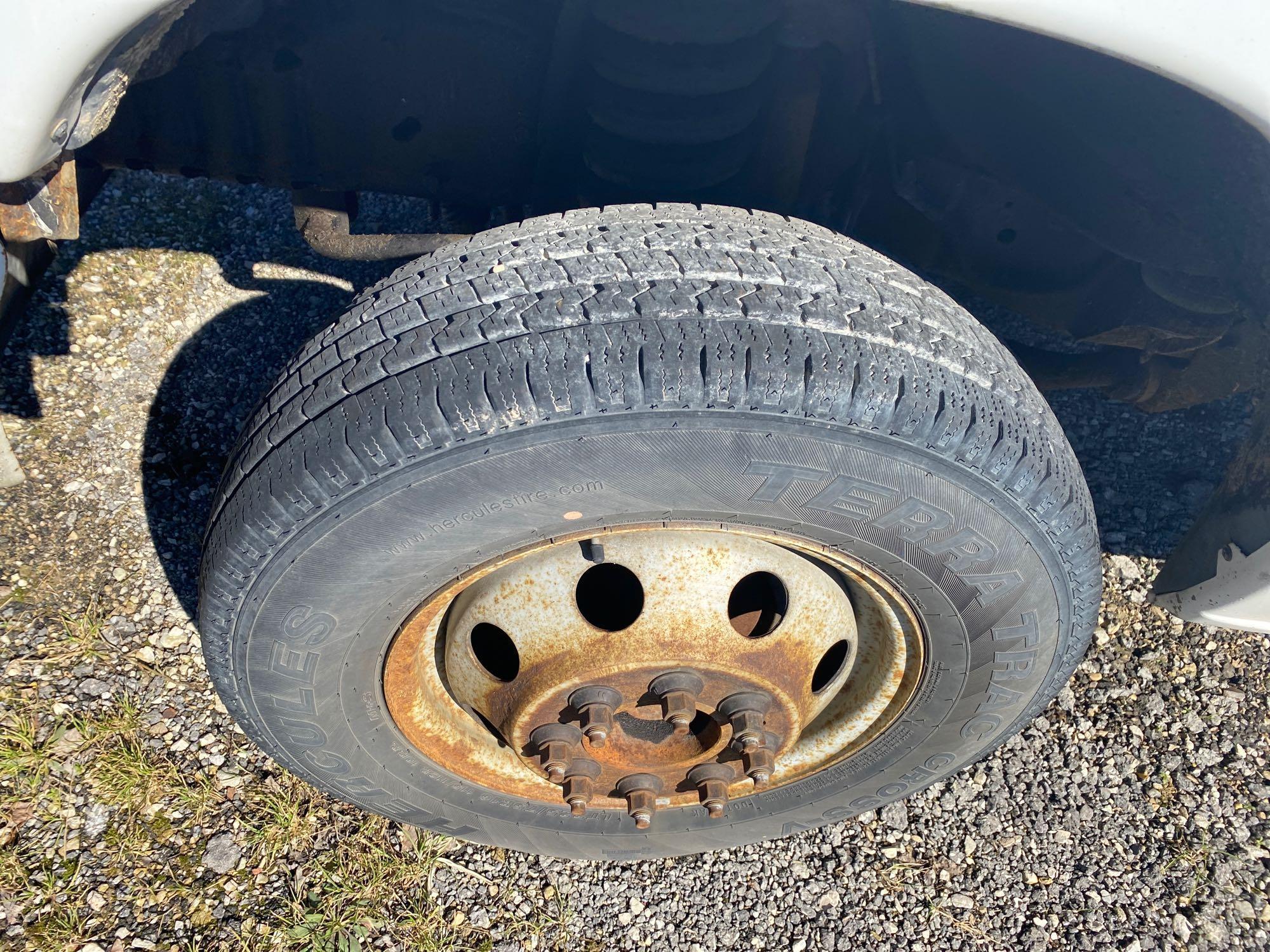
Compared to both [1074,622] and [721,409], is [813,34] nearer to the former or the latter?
[721,409]

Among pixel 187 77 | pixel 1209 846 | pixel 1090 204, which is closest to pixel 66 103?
pixel 187 77

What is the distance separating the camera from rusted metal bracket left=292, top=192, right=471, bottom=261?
2.34m

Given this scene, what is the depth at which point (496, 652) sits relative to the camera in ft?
6.49

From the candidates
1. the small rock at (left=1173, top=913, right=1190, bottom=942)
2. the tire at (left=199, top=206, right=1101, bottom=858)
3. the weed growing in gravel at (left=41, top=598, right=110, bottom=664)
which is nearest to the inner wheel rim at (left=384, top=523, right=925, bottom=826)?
the tire at (left=199, top=206, right=1101, bottom=858)

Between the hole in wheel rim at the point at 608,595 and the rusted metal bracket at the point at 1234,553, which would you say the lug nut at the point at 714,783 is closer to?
the hole in wheel rim at the point at 608,595

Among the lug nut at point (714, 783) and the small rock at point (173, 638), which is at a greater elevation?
the lug nut at point (714, 783)

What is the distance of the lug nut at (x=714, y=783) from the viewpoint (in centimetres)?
193

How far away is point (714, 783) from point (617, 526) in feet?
2.31

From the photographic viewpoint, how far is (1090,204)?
7.43ft

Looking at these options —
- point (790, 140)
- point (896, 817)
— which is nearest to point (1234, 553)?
point (896, 817)

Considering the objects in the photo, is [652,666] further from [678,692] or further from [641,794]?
[641,794]

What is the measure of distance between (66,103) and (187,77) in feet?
2.96

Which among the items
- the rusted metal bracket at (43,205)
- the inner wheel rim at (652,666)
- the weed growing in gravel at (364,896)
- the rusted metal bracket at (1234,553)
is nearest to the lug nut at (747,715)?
the inner wheel rim at (652,666)

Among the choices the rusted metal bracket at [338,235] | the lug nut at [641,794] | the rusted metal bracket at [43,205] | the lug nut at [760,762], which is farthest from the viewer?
the rusted metal bracket at [338,235]
